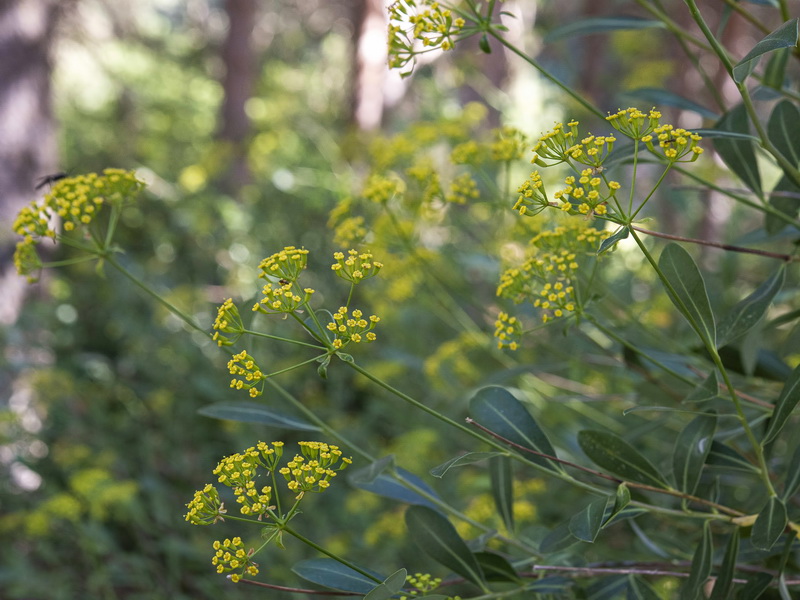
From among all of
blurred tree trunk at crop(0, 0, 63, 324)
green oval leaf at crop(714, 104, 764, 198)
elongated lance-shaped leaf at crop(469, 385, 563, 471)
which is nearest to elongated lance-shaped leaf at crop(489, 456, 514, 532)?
elongated lance-shaped leaf at crop(469, 385, 563, 471)

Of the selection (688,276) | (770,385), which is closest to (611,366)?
(770,385)

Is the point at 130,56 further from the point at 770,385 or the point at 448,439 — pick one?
the point at 770,385

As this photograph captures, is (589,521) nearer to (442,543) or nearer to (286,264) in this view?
(442,543)

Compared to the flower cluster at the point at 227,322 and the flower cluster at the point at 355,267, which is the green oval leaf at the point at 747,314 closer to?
the flower cluster at the point at 355,267

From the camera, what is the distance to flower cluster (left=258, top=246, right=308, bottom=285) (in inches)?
35.2

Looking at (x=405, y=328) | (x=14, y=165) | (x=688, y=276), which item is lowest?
(x=405, y=328)

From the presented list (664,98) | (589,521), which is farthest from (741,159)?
(589,521)

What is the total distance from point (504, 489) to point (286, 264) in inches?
22.3

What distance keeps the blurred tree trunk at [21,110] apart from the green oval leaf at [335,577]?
416cm

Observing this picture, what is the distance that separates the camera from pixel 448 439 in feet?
9.40

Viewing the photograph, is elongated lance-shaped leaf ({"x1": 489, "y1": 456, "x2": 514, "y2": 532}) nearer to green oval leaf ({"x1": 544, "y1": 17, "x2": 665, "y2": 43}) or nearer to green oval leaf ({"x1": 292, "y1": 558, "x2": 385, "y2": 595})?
green oval leaf ({"x1": 292, "y1": 558, "x2": 385, "y2": 595})

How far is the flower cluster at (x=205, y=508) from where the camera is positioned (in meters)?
0.86

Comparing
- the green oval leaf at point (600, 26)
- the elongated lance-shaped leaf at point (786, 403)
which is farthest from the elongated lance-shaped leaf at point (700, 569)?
the green oval leaf at point (600, 26)

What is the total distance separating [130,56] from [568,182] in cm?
1335
